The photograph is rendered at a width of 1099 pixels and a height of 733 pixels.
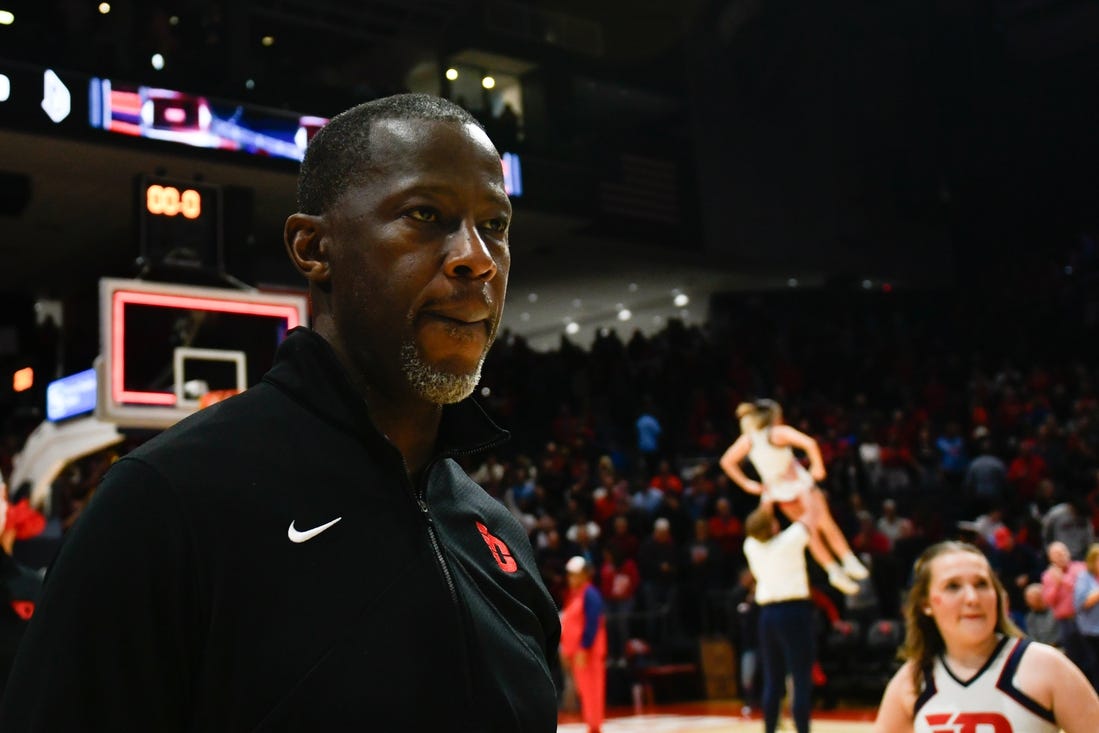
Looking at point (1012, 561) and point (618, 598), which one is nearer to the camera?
point (1012, 561)

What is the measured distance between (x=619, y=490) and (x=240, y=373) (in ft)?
27.4

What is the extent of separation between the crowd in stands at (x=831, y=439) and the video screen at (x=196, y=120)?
421cm

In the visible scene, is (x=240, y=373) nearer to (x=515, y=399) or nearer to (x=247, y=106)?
(x=247, y=106)

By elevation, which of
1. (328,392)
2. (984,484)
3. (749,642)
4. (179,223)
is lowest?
(749,642)

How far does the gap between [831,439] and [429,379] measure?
60.5 feet

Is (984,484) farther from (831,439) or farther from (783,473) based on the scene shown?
(783,473)

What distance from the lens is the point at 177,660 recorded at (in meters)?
1.26

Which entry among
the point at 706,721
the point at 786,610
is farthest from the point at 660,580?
the point at 786,610

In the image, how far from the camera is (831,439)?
1939 cm

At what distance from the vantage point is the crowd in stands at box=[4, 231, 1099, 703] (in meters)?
14.7

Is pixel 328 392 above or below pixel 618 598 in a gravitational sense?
above

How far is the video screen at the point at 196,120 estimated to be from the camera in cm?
1412

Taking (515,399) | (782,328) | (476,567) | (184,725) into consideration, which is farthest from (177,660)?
(782,328)

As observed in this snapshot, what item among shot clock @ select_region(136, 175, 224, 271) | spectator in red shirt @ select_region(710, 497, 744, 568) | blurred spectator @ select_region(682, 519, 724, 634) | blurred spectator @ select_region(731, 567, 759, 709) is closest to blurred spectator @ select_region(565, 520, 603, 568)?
blurred spectator @ select_region(682, 519, 724, 634)
